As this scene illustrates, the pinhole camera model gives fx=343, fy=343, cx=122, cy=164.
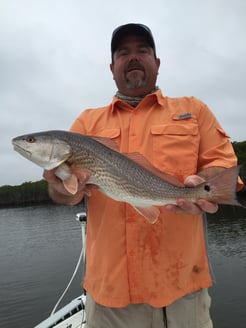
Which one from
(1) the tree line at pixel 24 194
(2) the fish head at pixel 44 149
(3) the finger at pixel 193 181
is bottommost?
(1) the tree line at pixel 24 194

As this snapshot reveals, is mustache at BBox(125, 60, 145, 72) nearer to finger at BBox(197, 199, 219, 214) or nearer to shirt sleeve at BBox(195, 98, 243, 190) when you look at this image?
shirt sleeve at BBox(195, 98, 243, 190)

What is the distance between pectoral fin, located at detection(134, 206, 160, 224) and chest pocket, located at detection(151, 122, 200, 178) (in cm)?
48

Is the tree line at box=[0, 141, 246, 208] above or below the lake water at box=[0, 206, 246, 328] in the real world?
above

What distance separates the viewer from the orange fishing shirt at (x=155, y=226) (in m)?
3.33

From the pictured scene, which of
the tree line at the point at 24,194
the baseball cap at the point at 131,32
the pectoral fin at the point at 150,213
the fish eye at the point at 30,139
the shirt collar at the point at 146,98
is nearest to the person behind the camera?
the pectoral fin at the point at 150,213

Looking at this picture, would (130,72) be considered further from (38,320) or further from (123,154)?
(38,320)

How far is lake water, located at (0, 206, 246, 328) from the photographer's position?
1472 centimetres

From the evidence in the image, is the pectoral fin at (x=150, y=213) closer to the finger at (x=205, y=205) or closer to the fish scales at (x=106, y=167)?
the fish scales at (x=106, y=167)

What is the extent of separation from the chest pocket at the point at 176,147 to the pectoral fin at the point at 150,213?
0.48 meters

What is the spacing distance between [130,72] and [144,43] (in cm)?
47

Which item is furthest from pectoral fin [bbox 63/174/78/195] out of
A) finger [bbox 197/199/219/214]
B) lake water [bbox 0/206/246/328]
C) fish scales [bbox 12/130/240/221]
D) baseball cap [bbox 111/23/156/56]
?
lake water [bbox 0/206/246/328]

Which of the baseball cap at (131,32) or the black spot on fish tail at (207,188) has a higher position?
the baseball cap at (131,32)

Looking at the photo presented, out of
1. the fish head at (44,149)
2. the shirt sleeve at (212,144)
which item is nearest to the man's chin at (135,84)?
the shirt sleeve at (212,144)

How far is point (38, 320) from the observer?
15.2 meters
